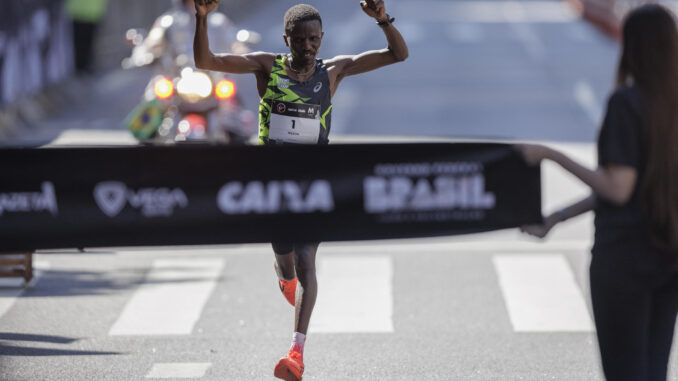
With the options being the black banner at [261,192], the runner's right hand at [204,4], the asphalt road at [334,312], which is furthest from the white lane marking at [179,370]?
the runner's right hand at [204,4]

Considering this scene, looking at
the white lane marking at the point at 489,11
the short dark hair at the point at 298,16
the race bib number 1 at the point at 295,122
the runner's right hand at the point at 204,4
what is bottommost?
the white lane marking at the point at 489,11

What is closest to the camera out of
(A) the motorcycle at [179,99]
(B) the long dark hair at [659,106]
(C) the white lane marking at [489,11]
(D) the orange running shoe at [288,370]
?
(B) the long dark hair at [659,106]

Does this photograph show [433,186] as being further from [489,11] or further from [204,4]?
[489,11]

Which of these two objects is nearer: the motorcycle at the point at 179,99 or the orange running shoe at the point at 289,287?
the orange running shoe at the point at 289,287

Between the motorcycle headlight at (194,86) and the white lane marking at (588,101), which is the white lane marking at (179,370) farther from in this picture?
the white lane marking at (588,101)

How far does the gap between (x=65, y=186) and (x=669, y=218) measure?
9.63ft

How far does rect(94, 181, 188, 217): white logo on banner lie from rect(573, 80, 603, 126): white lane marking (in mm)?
14799

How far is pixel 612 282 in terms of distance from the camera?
A: 4.88 meters

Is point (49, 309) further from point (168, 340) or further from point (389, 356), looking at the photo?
point (389, 356)

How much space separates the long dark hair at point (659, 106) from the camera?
15.5 ft

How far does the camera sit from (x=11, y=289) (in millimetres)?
9883

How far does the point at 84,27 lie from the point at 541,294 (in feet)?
44.6

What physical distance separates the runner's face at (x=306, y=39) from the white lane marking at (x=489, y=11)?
3729 cm

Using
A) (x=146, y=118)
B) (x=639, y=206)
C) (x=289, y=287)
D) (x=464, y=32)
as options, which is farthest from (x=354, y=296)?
(x=464, y=32)
